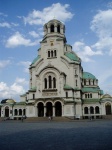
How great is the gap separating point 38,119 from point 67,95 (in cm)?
935

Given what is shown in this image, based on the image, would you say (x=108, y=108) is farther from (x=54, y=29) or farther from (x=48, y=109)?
(x=54, y=29)

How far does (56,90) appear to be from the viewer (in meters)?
54.4

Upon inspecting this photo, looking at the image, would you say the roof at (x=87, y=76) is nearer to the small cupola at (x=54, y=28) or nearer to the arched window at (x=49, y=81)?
the small cupola at (x=54, y=28)

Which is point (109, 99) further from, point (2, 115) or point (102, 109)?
point (2, 115)

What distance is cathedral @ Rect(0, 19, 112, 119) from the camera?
54.0 meters

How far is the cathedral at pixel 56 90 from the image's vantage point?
54.0 metres

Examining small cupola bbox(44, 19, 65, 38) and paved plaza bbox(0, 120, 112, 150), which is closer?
paved plaza bbox(0, 120, 112, 150)

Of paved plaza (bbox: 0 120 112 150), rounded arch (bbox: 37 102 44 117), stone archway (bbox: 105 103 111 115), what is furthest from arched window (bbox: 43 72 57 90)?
paved plaza (bbox: 0 120 112 150)

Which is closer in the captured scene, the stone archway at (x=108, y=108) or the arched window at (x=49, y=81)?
the arched window at (x=49, y=81)

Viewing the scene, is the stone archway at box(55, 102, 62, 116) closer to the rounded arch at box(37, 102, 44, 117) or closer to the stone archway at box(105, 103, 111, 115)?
the rounded arch at box(37, 102, 44, 117)

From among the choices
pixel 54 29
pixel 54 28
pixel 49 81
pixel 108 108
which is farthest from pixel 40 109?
pixel 54 28

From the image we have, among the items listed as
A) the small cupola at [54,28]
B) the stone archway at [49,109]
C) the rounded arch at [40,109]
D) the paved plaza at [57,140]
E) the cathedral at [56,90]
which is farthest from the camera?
the small cupola at [54,28]

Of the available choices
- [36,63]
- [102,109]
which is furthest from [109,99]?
[36,63]

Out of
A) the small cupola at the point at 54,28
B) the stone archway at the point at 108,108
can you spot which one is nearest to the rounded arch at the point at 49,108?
the stone archway at the point at 108,108
